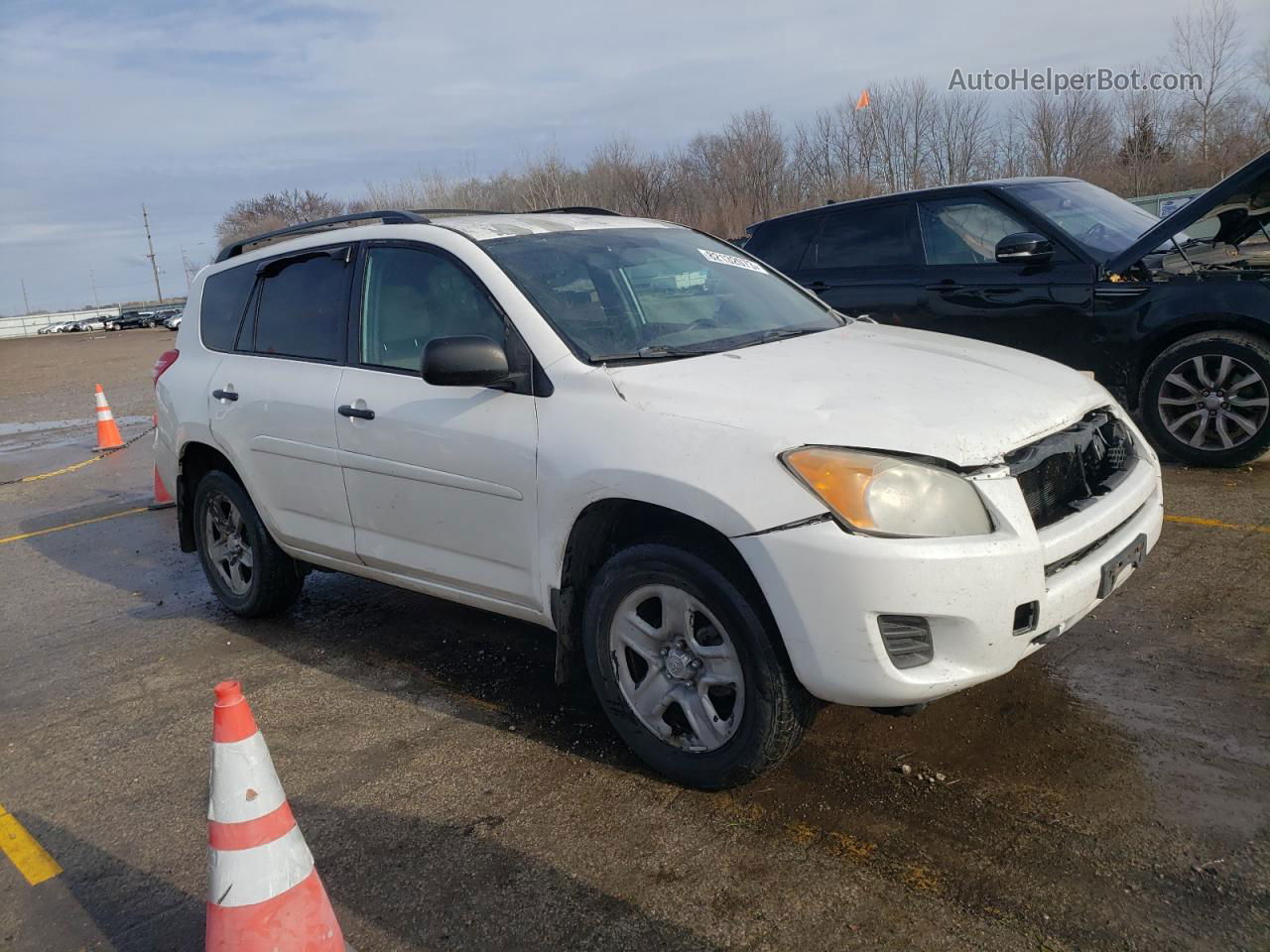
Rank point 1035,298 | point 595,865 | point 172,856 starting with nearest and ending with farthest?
point 595,865 < point 172,856 < point 1035,298

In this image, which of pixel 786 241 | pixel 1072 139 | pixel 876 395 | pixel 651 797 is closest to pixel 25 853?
pixel 651 797

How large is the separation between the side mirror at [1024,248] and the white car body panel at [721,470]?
2.91 metres

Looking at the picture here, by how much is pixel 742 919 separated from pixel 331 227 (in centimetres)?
366

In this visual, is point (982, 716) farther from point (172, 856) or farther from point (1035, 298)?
point (1035, 298)

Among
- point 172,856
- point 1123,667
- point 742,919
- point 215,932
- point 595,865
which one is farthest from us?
point 1123,667

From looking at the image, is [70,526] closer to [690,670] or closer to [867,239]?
[867,239]

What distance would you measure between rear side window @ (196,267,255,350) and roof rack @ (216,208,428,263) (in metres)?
0.16

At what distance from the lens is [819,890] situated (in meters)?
2.72

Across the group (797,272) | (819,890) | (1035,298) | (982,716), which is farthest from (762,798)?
(797,272)

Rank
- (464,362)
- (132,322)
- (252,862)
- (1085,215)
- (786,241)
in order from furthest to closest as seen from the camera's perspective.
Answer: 1. (132,322)
2. (786,241)
3. (1085,215)
4. (464,362)
5. (252,862)

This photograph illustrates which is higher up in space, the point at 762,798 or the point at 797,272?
the point at 797,272

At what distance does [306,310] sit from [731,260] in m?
1.94

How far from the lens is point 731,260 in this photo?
4.66 m

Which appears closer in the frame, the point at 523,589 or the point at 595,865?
the point at 595,865
